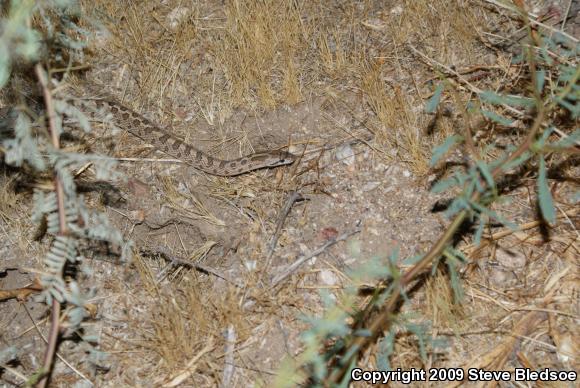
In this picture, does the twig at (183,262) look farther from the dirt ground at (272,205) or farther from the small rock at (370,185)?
the small rock at (370,185)

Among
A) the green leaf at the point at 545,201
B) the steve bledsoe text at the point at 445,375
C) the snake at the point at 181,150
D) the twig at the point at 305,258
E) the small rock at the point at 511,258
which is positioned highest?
the green leaf at the point at 545,201

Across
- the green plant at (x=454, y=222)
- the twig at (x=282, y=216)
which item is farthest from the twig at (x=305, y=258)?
the green plant at (x=454, y=222)

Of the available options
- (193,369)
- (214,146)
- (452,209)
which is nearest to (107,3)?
(214,146)

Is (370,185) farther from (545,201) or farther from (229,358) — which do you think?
(229,358)

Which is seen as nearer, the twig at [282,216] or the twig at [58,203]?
the twig at [58,203]

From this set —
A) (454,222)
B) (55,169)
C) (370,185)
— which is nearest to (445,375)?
(454,222)

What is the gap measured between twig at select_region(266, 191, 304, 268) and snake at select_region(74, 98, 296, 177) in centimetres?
44

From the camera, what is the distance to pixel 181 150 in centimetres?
506

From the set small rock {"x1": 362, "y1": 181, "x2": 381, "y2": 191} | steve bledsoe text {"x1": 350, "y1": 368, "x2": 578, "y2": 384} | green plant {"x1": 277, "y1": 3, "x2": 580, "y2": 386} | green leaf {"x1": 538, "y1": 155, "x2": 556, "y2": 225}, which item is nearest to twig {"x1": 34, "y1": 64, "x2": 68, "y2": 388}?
green plant {"x1": 277, "y1": 3, "x2": 580, "y2": 386}

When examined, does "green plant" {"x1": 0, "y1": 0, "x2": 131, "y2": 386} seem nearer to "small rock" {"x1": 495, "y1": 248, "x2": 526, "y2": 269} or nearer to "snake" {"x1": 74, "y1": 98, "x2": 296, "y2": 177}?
"snake" {"x1": 74, "y1": 98, "x2": 296, "y2": 177}

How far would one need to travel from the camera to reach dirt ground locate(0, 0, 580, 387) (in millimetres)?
3645

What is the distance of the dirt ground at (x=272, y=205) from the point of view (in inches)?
143

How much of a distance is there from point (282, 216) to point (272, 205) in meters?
0.25

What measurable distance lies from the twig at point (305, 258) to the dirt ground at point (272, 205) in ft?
0.08
